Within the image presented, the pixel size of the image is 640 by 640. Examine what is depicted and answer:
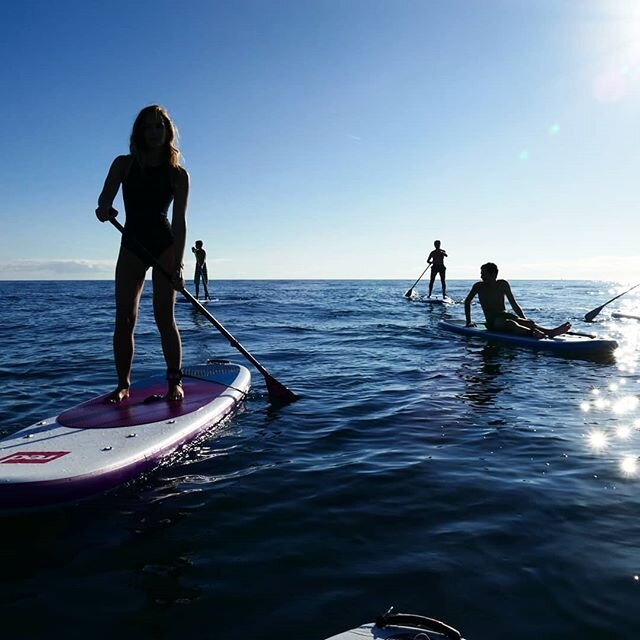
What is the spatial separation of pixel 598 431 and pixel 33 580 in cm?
451

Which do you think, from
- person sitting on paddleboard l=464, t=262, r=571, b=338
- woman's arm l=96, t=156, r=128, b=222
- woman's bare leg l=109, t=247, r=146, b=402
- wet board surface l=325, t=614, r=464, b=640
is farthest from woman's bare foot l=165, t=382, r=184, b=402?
person sitting on paddleboard l=464, t=262, r=571, b=338

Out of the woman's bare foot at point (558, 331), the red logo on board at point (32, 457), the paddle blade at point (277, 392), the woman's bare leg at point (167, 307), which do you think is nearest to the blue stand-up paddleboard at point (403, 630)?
the red logo on board at point (32, 457)

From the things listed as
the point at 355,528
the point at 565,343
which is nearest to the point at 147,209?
the point at 355,528

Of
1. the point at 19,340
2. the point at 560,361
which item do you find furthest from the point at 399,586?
the point at 19,340

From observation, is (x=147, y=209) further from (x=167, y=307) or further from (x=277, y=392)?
(x=277, y=392)

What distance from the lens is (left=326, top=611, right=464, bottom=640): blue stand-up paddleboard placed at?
179 centimetres

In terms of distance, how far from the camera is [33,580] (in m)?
2.33

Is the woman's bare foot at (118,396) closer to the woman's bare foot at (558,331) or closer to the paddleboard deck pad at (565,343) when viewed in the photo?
the paddleboard deck pad at (565,343)

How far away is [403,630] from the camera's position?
1.83 meters

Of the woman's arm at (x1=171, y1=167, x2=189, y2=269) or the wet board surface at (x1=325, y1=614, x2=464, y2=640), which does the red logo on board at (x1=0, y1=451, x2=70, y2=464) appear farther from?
the wet board surface at (x1=325, y1=614, x2=464, y2=640)

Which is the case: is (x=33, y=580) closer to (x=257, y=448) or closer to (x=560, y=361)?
(x=257, y=448)

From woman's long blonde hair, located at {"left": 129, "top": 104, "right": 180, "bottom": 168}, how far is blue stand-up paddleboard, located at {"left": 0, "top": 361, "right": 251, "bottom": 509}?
6.92 feet

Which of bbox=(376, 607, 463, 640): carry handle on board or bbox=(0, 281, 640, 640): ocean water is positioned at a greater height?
bbox=(376, 607, 463, 640): carry handle on board

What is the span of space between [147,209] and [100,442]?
1.96 m
